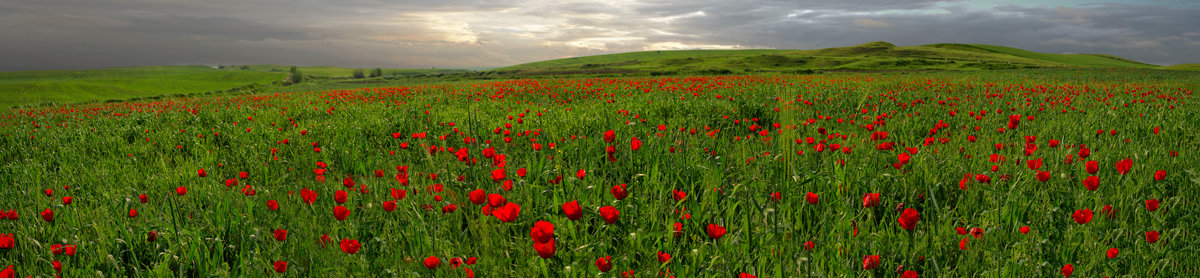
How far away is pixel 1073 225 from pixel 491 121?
→ 5.74 m

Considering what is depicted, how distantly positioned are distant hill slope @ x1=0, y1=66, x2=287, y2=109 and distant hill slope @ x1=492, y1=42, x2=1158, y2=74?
158ft

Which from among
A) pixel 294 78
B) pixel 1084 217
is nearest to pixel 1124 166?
pixel 1084 217

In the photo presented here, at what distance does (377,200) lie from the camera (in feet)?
9.91

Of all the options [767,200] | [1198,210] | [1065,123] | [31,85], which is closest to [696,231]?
[767,200]

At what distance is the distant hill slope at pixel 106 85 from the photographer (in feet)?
148

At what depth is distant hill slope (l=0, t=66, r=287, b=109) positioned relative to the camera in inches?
1770

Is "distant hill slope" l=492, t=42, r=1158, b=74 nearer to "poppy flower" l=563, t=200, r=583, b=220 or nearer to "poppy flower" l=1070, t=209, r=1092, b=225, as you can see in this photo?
"poppy flower" l=1070, t=209, r=1092, b=225

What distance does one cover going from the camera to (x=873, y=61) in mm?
74062

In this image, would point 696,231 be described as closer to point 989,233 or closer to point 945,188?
point 989,233

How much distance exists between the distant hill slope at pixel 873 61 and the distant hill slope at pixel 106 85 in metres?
48.1

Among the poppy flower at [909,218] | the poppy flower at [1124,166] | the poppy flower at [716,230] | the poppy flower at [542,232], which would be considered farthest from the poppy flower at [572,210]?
the poppy flower at [1124,166]

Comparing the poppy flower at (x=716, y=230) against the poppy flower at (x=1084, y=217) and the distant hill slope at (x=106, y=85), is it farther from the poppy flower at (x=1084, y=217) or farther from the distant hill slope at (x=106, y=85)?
the distant hill slope at (x=106, y=85)

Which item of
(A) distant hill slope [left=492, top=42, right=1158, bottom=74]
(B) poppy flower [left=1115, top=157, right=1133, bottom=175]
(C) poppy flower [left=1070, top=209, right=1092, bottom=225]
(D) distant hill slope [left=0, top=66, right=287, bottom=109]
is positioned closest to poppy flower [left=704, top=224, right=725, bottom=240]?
(C) poppy flower [left=1070, top=209, right=1092, bottom=225]

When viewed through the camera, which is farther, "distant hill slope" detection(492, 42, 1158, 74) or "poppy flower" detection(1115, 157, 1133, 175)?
"distant hill slope" detection(492, 42, 1158, 74)
